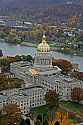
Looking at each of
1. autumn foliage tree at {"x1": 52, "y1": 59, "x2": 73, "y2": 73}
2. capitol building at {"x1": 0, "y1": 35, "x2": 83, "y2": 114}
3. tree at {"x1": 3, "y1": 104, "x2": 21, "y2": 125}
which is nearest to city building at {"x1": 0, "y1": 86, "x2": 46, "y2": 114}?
capitol building at {"x1": 0, "y1": 35, "x2": 83, "y2": 114}

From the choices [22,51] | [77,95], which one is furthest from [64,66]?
[22,51]

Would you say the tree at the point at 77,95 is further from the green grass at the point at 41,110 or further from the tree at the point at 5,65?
the tree at the point at 5,65

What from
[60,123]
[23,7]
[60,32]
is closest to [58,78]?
[60,123]

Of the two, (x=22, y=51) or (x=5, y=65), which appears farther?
(x=22, y=51)

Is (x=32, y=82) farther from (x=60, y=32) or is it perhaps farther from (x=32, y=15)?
(x=32, y=15)

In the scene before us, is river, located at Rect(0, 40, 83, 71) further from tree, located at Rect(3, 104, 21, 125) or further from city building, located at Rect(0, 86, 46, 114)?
tree, located at Rect(3, 104, 21, 125)

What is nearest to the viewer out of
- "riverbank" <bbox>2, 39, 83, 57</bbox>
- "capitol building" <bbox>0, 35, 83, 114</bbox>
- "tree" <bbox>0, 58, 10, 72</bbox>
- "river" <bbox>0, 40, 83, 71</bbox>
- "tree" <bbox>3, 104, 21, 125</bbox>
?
"tree" <bbox>3, 104, 21, 125</bbox>

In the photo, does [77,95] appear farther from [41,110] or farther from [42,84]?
[42,84]

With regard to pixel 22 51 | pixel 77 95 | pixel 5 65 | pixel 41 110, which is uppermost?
pixel 5 65

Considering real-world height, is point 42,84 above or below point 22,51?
above
